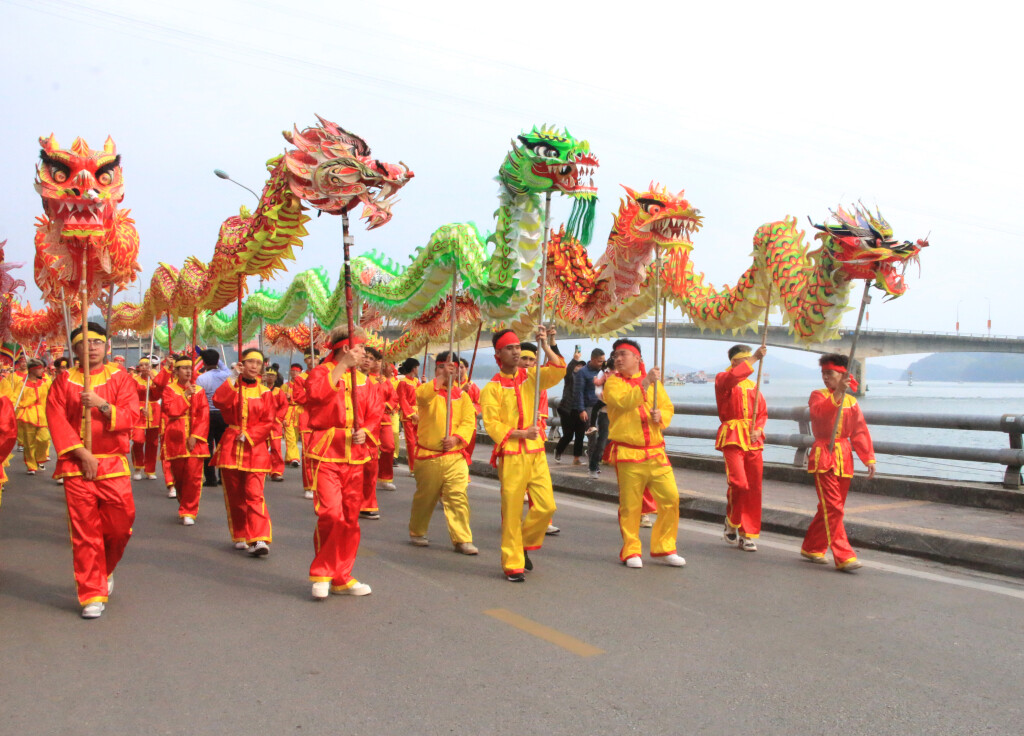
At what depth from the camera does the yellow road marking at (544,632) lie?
3.96 meters

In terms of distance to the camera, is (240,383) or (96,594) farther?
(240,383)

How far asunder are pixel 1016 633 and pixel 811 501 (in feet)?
12.1

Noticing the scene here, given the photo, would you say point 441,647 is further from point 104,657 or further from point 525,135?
point 525,135

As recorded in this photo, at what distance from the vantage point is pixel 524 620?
4.47 m

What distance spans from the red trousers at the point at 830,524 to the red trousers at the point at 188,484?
5292 mm

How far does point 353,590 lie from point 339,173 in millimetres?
2663

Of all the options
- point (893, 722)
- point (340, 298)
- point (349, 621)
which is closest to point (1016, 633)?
point (893, 722)

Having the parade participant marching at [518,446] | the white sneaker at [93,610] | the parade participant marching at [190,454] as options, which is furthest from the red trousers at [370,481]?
the white sneaker at [93,610]

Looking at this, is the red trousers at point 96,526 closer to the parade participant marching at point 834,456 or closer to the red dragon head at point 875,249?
the parade participant marching at point 834,456

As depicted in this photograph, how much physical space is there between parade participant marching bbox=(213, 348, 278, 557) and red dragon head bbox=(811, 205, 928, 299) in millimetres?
4673

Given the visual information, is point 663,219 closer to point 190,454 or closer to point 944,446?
point 944,446

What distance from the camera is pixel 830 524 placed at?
5723 millimetres

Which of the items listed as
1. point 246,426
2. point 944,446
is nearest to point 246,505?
point 246,426

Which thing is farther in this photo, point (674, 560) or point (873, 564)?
point (873, 564)
